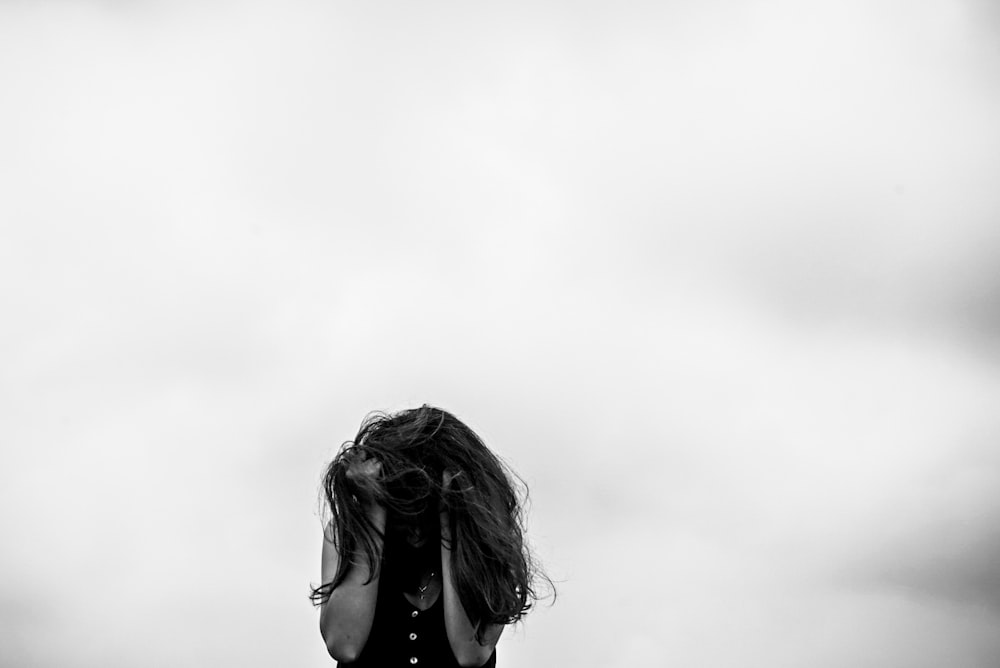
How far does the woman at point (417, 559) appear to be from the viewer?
6551 millimetres

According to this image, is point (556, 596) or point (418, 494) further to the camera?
point (556, 596)

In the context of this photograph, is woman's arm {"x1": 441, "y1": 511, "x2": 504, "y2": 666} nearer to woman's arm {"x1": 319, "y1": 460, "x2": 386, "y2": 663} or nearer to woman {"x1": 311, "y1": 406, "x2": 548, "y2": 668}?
woman {"x1": 311, "y1": 406, "x2": 548, "y2": 668}

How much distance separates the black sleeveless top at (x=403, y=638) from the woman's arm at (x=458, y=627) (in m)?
0.08

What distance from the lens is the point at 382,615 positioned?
21.9 ft

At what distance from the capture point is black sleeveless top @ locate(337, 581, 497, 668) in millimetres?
6637

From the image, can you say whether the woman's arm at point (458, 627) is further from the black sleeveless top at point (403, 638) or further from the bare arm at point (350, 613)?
the bare arm at point (350, 613)

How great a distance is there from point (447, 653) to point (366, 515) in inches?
41.2

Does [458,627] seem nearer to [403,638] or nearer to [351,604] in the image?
[403,638]

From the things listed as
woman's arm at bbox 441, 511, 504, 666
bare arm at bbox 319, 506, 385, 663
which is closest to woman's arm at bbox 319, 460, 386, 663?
bare arm at bbox 319, 506, 385, 663

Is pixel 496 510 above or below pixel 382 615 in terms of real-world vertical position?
above

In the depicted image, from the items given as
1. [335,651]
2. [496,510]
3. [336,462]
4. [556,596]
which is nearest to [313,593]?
[335,651]

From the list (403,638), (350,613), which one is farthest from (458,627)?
(350,613)

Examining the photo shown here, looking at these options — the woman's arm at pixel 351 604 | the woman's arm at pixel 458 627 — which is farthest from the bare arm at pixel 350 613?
the woman's arm at pixel 458 627

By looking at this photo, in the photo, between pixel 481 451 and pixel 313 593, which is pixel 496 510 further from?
pixel 313 593
